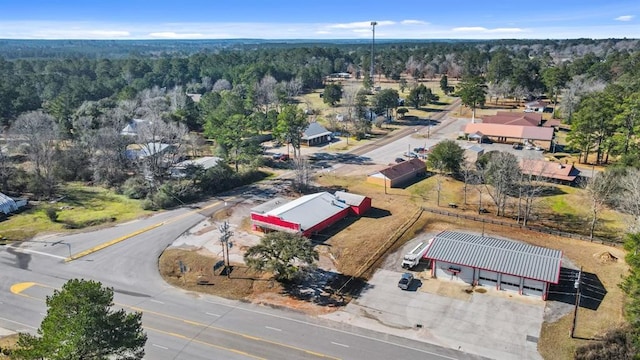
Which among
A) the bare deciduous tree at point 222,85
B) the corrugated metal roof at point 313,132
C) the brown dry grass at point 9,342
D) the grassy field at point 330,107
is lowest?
the brown dry grass at point 9,342

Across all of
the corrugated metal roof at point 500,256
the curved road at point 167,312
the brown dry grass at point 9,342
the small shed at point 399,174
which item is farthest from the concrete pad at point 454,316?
the small shed at point 399,174

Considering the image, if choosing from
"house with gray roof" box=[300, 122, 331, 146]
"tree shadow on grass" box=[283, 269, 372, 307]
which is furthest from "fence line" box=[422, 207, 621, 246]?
"house with gray roof" box=[300, 122, 331, 146]

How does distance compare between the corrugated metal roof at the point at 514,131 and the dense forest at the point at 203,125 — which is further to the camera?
the corrugated metal roof at the point at 514,131

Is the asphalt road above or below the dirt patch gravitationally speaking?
below

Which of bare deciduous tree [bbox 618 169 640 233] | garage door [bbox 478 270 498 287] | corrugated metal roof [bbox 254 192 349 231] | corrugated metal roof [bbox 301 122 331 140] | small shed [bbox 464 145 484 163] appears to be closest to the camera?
→ garage door [bbox 478 270 498 287]

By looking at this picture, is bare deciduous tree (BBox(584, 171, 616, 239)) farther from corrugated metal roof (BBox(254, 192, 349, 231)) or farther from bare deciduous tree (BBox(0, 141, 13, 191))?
bare deciduous tree (BBox(0, 141, 13, 191))

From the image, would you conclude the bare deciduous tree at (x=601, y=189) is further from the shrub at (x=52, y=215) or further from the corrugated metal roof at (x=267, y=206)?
the shrub at (x=52, y=215)

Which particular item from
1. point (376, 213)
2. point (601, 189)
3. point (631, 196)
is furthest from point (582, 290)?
point (376, 213)
